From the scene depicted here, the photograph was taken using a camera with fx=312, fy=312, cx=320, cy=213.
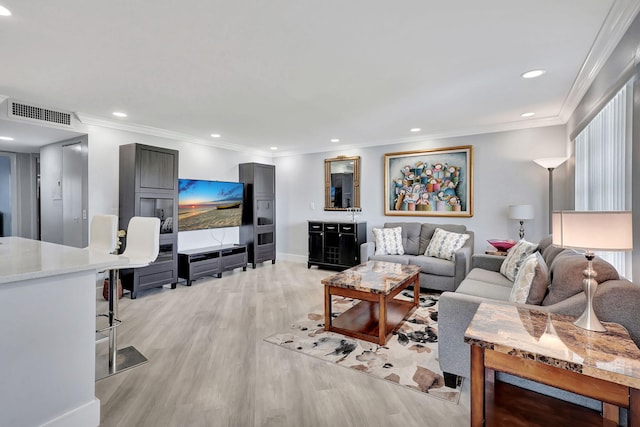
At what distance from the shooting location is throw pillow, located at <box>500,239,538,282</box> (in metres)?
3.04

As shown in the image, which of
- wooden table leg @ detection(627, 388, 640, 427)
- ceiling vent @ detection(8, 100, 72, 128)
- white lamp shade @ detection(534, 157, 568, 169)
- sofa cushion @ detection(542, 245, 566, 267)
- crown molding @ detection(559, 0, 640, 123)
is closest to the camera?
wooden table leg @ detection(627, 388, 640, 427)

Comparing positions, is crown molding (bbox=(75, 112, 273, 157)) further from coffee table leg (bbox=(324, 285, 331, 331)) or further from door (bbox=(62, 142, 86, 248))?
coffee table leg (bbox=(324, 285, 331, 331))

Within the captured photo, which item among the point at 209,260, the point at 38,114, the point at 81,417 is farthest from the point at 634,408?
the point at 38,114

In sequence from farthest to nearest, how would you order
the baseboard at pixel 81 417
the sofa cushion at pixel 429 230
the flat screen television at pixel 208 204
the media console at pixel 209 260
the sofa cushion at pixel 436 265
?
the flat screen television at pixel 208 204, the sofa cushion at pixel 429 230, the media console at pixel 209 260, the sofa cushion at pixel 436 265, the baseboard at pixel 81 417

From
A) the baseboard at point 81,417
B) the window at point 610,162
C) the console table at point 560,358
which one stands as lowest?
the baseboard at point 81,417

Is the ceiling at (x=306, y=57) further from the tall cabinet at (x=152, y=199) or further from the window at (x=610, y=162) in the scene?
the tall cabinet at (x=152, y=199)

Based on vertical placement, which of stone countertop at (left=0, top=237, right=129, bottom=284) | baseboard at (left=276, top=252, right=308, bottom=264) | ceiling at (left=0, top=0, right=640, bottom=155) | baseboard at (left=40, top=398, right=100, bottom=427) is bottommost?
baseboard at (left=40, top=398, right=100, bottom=427)

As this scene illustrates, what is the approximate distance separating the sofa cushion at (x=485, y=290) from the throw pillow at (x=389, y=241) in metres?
1.74

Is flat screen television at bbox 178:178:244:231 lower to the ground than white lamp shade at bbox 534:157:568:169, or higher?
lower

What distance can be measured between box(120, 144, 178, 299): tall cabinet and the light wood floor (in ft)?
2.62

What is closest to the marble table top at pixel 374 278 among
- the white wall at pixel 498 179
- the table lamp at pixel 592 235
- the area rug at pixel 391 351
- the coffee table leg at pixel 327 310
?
the coffee table leg at pixel 327 310

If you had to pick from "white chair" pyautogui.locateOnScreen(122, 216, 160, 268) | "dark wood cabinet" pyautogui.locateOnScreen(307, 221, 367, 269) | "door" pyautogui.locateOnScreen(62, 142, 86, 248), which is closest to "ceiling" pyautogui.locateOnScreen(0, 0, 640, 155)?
"door" pyautogui.locateOnScreen(62, 142, 86, 248)

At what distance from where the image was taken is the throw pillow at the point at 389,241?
480 cm

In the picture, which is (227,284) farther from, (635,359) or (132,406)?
(635,359)
